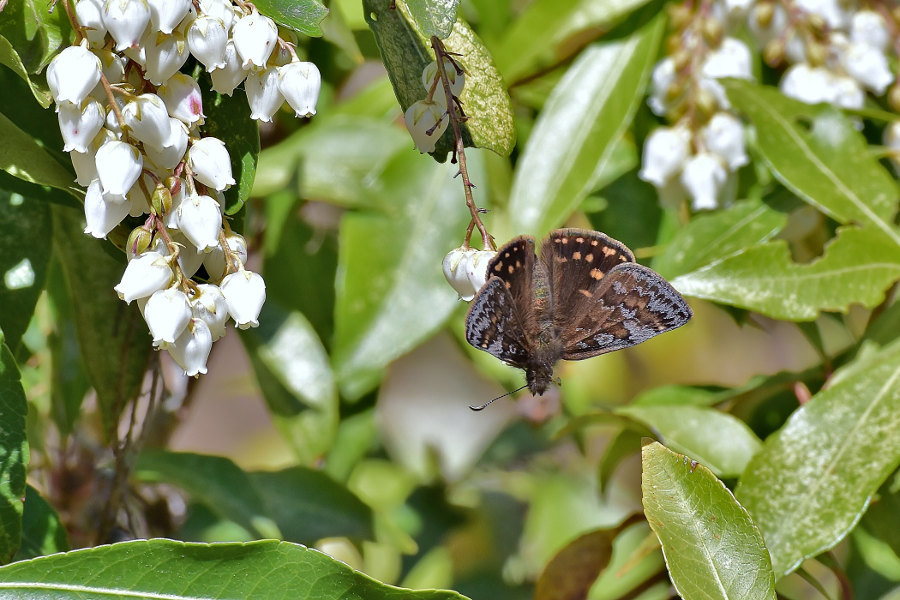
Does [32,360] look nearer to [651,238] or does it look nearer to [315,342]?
[315,342]

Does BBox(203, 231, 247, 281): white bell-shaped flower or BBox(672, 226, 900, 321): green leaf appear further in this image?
BBox(672, 226, 900, 321): green leaf

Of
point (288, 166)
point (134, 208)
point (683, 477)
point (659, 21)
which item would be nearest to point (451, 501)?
point (288, 166)

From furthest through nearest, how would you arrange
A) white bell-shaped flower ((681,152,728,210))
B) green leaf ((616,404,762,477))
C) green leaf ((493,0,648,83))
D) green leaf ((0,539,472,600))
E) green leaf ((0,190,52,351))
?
1. green leaf ((493,0,648,83))
2. white bell-shaped flower ((681,152,728,210))
3. green leaf ((616,404,762,477))
4. green leaf ((0,190,52,351))
5. green leaf ((0,539,472,600))

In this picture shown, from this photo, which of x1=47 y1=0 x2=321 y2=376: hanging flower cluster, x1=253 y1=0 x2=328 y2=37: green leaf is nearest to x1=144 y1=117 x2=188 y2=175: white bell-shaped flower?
x1=47 y1=0 x2=321 y2=376: hanging flower cluster

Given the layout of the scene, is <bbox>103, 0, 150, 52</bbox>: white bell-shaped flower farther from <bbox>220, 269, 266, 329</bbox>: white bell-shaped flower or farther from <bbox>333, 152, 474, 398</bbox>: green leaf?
<bbox>333, 152, 474, 398</bbox>: green leaf

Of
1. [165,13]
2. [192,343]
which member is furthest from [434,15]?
[192,343]

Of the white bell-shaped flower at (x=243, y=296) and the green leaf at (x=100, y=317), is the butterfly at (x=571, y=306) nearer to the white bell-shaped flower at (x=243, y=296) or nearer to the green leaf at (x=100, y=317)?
the white bell-shaped flower at (x=243, y=296)

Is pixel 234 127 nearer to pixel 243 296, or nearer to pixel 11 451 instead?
pixel 243 296
